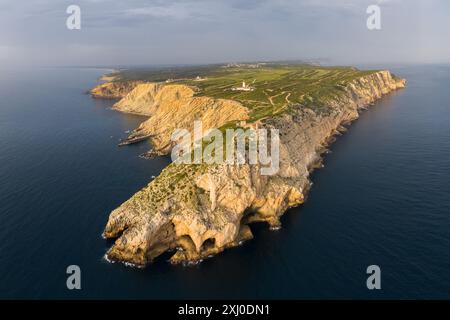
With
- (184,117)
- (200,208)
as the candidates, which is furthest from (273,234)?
(184,117)

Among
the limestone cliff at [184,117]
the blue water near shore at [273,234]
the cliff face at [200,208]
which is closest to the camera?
the blue water near shore at [273,234]

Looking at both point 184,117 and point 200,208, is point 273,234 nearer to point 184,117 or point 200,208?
point 200,208

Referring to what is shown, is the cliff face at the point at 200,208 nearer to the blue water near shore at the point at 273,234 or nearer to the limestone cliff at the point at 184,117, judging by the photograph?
the blue water near shore at the point at 273,234

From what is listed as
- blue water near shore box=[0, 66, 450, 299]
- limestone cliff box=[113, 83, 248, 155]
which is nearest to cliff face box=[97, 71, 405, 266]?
blue water near shore box=[0, 66, 450, 299]

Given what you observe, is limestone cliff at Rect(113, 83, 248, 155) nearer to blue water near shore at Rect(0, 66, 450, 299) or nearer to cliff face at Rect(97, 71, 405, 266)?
blue water near shore at Rect(0, 66, 450, 299)

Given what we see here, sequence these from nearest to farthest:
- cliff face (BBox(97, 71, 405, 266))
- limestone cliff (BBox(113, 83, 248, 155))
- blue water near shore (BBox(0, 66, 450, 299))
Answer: blue water near shore (BBox(0, 66, 450, 299)) < cliff face (BBox(97, 71, 405, 266)) < limestone cliff (BBox(113, 83, 248, 155))

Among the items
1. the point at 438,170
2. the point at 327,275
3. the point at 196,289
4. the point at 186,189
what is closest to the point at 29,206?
the point at 186,189

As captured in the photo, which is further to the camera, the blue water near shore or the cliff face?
the cliff face

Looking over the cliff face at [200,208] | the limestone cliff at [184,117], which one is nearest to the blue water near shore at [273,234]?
the cliff face at [200,208]

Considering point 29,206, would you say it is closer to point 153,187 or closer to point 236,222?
point 153,187
